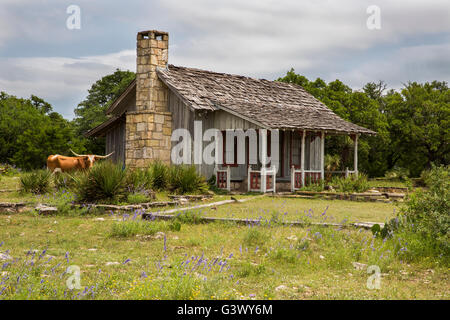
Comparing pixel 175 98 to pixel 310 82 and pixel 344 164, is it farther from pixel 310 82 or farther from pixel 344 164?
pixel 310 82

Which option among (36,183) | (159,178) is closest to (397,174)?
(159,178)

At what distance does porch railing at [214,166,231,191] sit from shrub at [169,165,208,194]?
254cm

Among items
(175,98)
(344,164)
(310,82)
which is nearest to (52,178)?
(175,98)

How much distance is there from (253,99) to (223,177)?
15.4 ft

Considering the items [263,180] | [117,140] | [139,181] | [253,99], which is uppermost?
[253,99]

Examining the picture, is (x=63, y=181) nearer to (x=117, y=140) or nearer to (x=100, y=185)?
(x=100, y=185)

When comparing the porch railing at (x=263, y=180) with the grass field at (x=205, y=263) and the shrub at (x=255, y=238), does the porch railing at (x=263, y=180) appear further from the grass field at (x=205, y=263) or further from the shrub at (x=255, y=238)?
the shrub at (x=255, y=238)

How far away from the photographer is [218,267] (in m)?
6.46

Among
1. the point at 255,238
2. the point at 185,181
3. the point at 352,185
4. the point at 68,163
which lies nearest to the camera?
the point at 255,238

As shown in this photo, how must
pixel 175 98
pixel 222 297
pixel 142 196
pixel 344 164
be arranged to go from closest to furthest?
pixel 222 297 → pixel 142 196 → pixel 175 98 → pixel 344 164

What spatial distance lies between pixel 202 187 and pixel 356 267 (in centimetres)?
1057

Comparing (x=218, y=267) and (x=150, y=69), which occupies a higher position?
(x=150, y=69)

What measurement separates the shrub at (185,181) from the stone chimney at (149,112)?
8.69 ft

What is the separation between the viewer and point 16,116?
42219 millimetres
